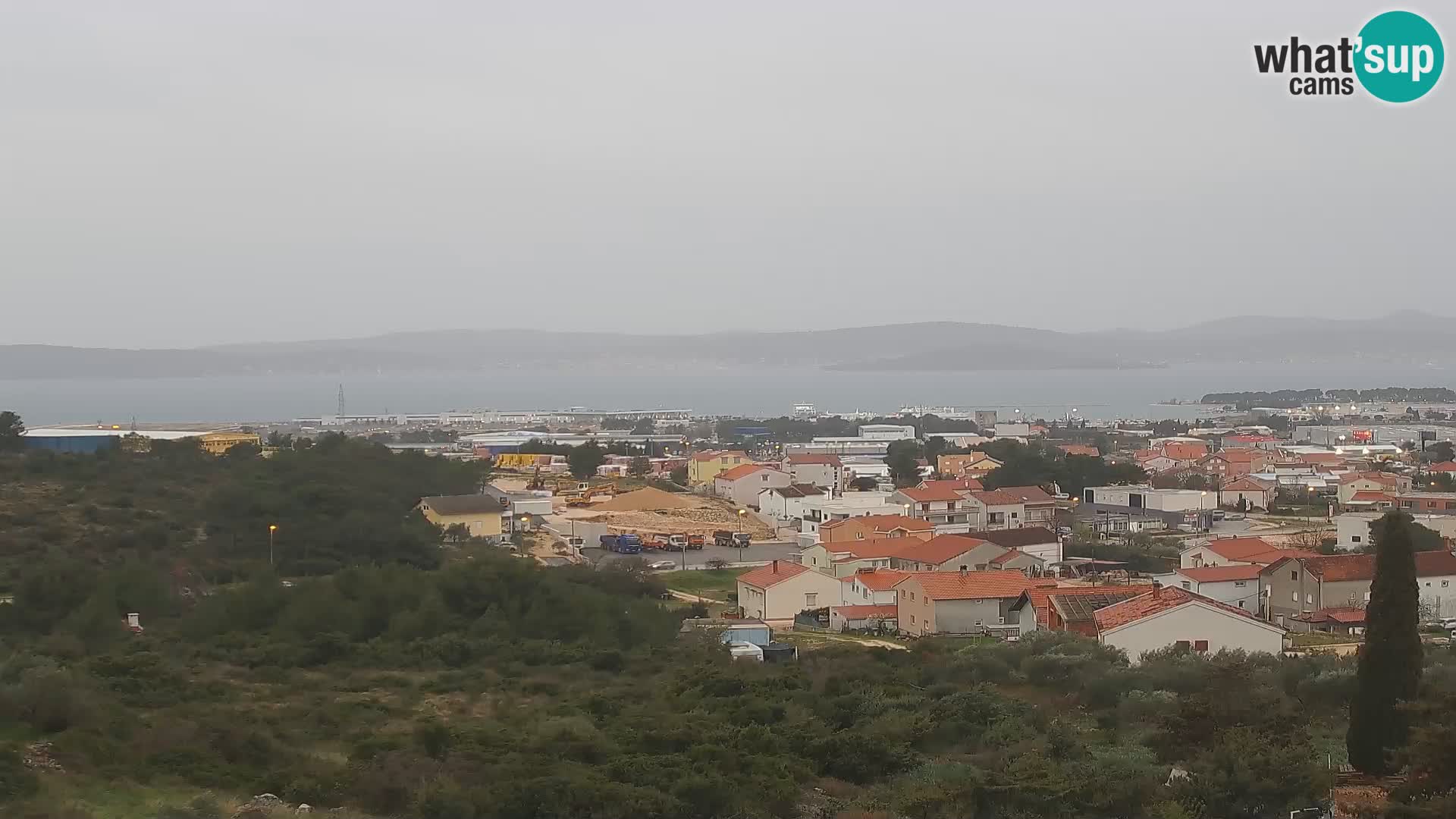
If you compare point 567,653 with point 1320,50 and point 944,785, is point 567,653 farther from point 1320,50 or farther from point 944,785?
point 1320,50

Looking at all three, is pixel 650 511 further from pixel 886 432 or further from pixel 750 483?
pixel 886 432

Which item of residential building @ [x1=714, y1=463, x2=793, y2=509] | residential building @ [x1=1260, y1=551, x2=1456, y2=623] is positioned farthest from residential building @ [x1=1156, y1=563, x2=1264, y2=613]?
residential building @ [x1=714, y1=463, x2=793, y2=509]

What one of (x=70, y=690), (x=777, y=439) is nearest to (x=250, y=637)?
(x=70, y=690)

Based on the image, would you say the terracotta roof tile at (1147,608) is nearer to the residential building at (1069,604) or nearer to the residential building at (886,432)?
the residential building at (1069,604)

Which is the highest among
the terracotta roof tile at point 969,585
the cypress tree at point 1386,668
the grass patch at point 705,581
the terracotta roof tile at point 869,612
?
the cypress tree at point 1386,668

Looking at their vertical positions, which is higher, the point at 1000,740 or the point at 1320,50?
the point at 1320,50

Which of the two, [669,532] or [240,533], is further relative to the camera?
[669,532]

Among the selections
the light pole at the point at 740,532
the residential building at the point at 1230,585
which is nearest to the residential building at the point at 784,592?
the residential building at the point at 1230,585
